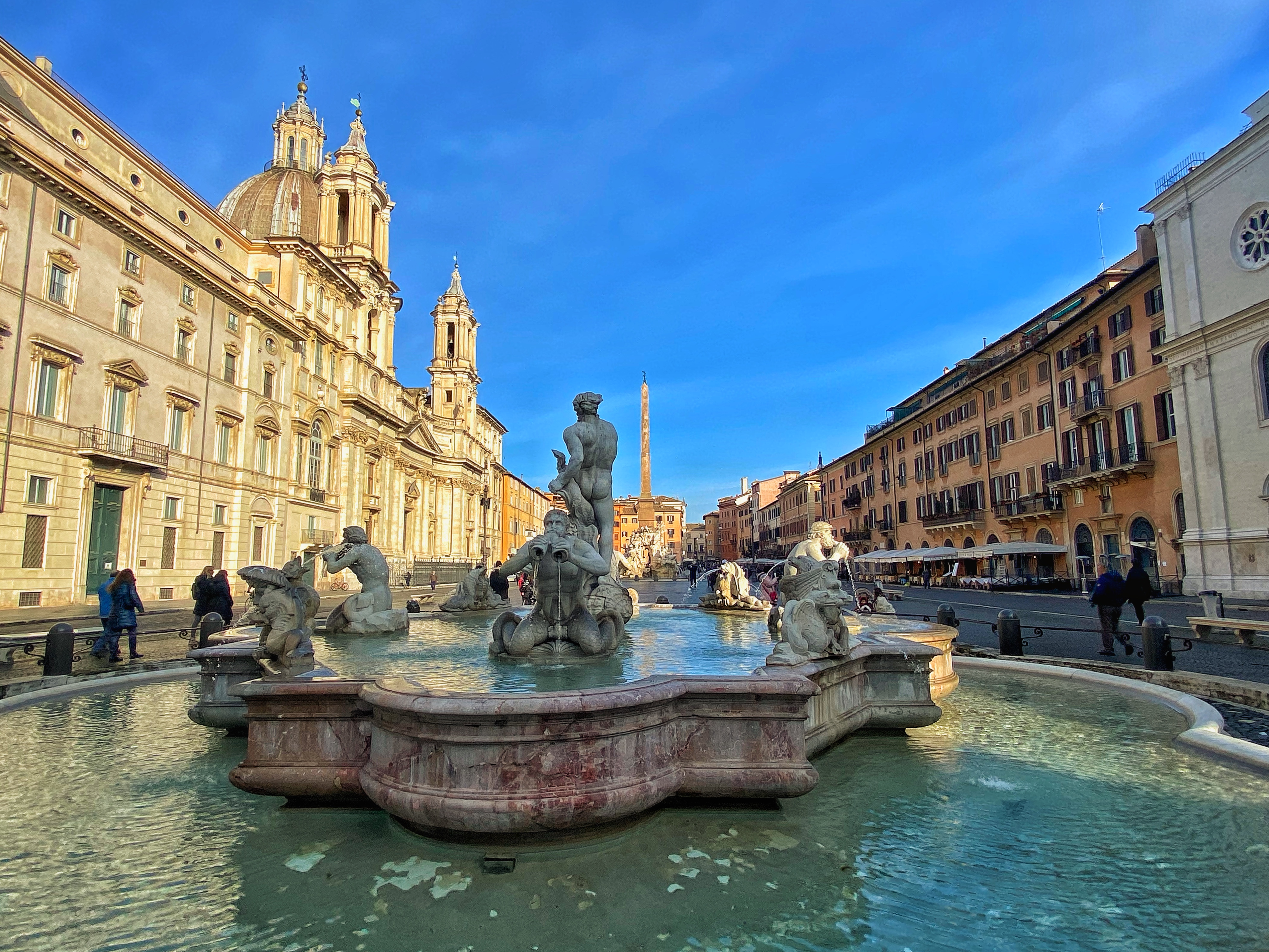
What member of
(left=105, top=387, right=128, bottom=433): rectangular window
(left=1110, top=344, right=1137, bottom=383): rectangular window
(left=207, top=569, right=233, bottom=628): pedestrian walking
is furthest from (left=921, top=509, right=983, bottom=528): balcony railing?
(left=105, top=387, right=128, bottom=433): rectangular window

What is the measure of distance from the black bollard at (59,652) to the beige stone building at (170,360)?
55.7 ft

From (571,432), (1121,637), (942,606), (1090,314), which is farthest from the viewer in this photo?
(1090,314)

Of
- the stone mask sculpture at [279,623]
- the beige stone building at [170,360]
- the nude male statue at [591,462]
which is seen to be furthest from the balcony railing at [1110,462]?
the beige stone building at [170,360]

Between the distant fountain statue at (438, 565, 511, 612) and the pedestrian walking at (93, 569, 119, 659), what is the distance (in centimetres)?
448

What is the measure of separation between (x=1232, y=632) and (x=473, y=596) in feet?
42.6

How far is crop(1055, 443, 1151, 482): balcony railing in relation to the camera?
2773 cm

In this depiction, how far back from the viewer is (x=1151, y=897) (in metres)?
2.87

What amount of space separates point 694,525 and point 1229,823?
596ft

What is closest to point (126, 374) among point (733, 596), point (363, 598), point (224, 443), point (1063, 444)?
point (224, 443)

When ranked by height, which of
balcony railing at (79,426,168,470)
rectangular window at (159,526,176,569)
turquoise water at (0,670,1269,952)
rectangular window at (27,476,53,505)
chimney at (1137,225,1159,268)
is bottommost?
turquoise water at (0,670,1269,952)

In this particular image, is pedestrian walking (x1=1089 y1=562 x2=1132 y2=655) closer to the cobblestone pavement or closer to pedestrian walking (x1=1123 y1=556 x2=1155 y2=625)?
pedestrian walking (x1=1123 y1=556 x2=1155 y2=625)

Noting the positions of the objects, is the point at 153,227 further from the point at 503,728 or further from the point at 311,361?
the point at 503,728

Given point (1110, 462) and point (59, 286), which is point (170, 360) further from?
point (1110, 462)


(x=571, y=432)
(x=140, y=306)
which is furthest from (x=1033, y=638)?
(x=140, y=306)
